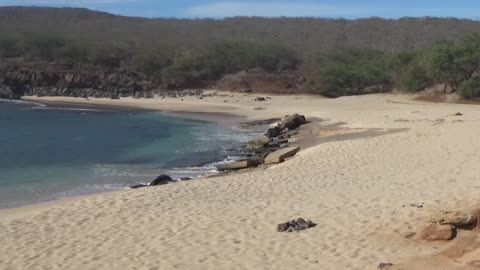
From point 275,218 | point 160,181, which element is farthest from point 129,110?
point 275,218

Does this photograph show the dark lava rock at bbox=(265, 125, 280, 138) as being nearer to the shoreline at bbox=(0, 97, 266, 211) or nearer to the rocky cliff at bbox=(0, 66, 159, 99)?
the shoreline at bbox=(0, 97, 266, 211)

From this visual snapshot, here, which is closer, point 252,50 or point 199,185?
point 199,185

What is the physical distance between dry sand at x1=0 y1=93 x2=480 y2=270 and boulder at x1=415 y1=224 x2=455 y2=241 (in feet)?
0.38

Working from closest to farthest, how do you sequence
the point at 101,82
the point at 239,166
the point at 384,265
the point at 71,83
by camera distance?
the point at 384,265
the point at 239,166
the point at 71,83
the point at 101,82

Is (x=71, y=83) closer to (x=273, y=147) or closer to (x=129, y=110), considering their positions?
(x=129, y=110)

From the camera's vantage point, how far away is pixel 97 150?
1063 inches

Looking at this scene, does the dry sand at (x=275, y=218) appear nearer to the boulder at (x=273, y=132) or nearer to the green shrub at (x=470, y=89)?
the boulder at (x=273, y=132)

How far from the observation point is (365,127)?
26750mm

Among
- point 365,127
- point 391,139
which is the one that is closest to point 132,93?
point 365,127

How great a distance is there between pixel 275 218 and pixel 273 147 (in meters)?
13.1

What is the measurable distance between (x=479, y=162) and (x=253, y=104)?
101 feet

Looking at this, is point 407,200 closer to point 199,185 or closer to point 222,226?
point 222,226

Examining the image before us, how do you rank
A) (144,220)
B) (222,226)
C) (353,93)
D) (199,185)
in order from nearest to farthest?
(222,226) → (144,220) → (199,185) → (353,93)

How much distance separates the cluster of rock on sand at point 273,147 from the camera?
1928cm
